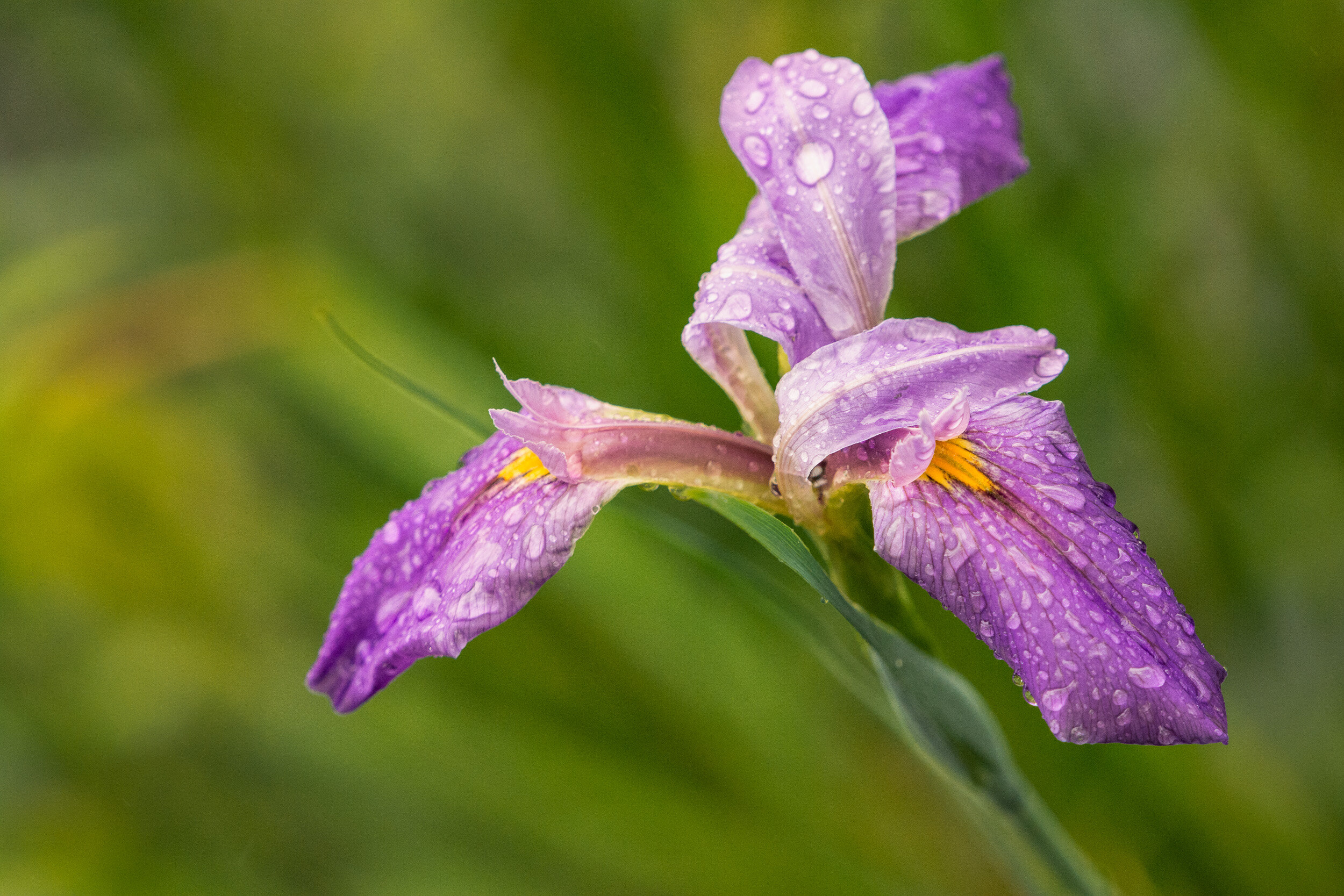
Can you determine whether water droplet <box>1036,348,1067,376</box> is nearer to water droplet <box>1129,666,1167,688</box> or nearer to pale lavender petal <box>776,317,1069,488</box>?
pale lavender petal <box>776,317,1069,488</box>

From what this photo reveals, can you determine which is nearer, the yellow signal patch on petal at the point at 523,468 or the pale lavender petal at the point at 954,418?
the pale lavender petal at the point at 954,418

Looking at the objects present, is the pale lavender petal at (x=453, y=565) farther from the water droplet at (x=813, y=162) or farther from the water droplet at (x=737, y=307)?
the water droplet at (x=813, y=162)

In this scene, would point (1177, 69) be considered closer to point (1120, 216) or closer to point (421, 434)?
point (1120, 216)

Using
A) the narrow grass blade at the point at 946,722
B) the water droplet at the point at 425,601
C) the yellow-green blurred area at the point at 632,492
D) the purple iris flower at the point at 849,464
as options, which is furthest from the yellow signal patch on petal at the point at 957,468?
the yellow-green blurred area at the point at 632,492

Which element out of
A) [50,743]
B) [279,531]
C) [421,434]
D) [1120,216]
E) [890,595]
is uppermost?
[1120,216]

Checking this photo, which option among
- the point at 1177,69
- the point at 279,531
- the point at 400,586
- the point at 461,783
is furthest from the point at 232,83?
the point at 1177,69

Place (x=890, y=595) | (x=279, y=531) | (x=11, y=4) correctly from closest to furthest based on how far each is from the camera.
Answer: (x=890, y=595), (x=279, y=531), (x=11, y=4)

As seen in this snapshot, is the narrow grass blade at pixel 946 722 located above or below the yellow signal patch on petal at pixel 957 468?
below
